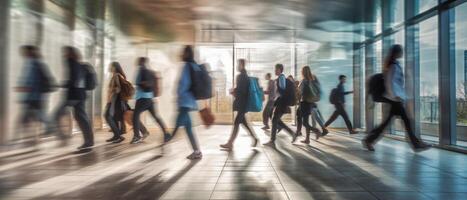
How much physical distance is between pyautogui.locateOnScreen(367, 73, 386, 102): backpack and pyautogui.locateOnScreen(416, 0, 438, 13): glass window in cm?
229

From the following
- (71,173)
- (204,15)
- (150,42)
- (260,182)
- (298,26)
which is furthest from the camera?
(150,42)

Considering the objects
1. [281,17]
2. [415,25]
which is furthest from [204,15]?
[415,25]

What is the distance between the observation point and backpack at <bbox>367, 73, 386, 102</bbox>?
7340 millimetres

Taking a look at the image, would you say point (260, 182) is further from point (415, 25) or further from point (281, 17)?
point (281, 17)

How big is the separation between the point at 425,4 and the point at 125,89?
6242 millimetres

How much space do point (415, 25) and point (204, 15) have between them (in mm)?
6538

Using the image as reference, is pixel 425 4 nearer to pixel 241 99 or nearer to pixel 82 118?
pixel 241 99

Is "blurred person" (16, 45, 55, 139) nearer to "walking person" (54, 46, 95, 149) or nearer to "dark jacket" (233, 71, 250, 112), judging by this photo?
"walking person" (54, 46, 95, 149)

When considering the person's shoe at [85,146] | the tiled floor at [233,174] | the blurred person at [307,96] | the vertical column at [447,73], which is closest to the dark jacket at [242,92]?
the tiled floor at [233,174]

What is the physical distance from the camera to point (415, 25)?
9602 millimetres

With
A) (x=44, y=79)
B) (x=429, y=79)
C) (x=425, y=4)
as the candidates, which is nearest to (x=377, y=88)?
(x=429, y=79)

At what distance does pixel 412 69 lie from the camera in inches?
381

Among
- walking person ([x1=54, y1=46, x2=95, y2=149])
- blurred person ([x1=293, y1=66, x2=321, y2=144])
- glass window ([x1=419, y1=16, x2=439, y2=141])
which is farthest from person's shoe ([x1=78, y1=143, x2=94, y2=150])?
glass window ([x1=419, y1=16, x2=439, y2=141])

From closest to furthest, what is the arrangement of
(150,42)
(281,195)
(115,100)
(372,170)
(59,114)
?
(281,195) < (372,170) < (59,114) < (115,100) < (150,42)
